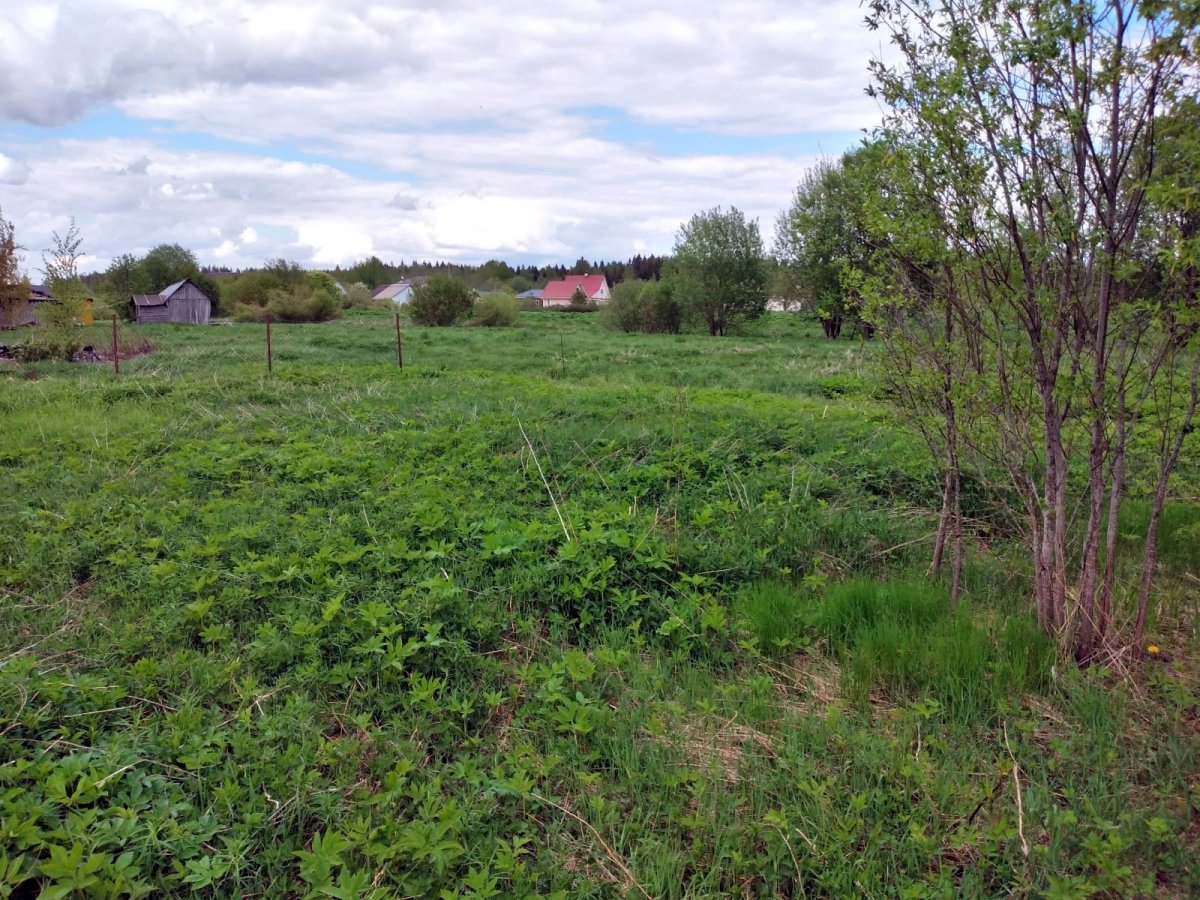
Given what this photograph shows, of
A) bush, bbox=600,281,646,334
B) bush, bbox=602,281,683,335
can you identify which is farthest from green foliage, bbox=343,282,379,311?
bush, bbox=602,281,683,335

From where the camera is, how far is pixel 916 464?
22.4ft

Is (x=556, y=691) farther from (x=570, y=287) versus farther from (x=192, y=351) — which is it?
(x=570, y=287)

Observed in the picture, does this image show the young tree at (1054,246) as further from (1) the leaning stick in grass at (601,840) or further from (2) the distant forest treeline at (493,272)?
(2) the distant forest treeline at (493,272)

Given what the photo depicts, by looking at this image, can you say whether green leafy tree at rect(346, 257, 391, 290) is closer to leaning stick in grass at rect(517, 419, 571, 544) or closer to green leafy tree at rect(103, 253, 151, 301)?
green leafy tree at rect(103, 253, 151, 301)

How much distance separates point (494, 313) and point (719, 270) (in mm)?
11895

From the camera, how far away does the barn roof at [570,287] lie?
8850 cm

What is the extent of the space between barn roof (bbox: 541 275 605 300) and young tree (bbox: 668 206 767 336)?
49.3 meters

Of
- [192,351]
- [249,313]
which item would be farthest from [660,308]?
[249,313]

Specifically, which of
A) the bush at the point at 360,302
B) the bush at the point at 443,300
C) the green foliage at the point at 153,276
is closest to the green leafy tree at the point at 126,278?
the green foliage at the point at 153,276

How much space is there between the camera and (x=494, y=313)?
1549 inches

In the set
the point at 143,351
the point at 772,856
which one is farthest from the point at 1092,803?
the point at 143,351

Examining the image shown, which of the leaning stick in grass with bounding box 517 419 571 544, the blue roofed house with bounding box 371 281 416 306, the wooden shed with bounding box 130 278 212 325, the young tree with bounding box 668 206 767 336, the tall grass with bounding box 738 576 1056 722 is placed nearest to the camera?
the tall grass with bounding box 738 576 1056 722

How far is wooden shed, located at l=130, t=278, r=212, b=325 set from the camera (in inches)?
1881

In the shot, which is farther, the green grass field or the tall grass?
the tall grass
